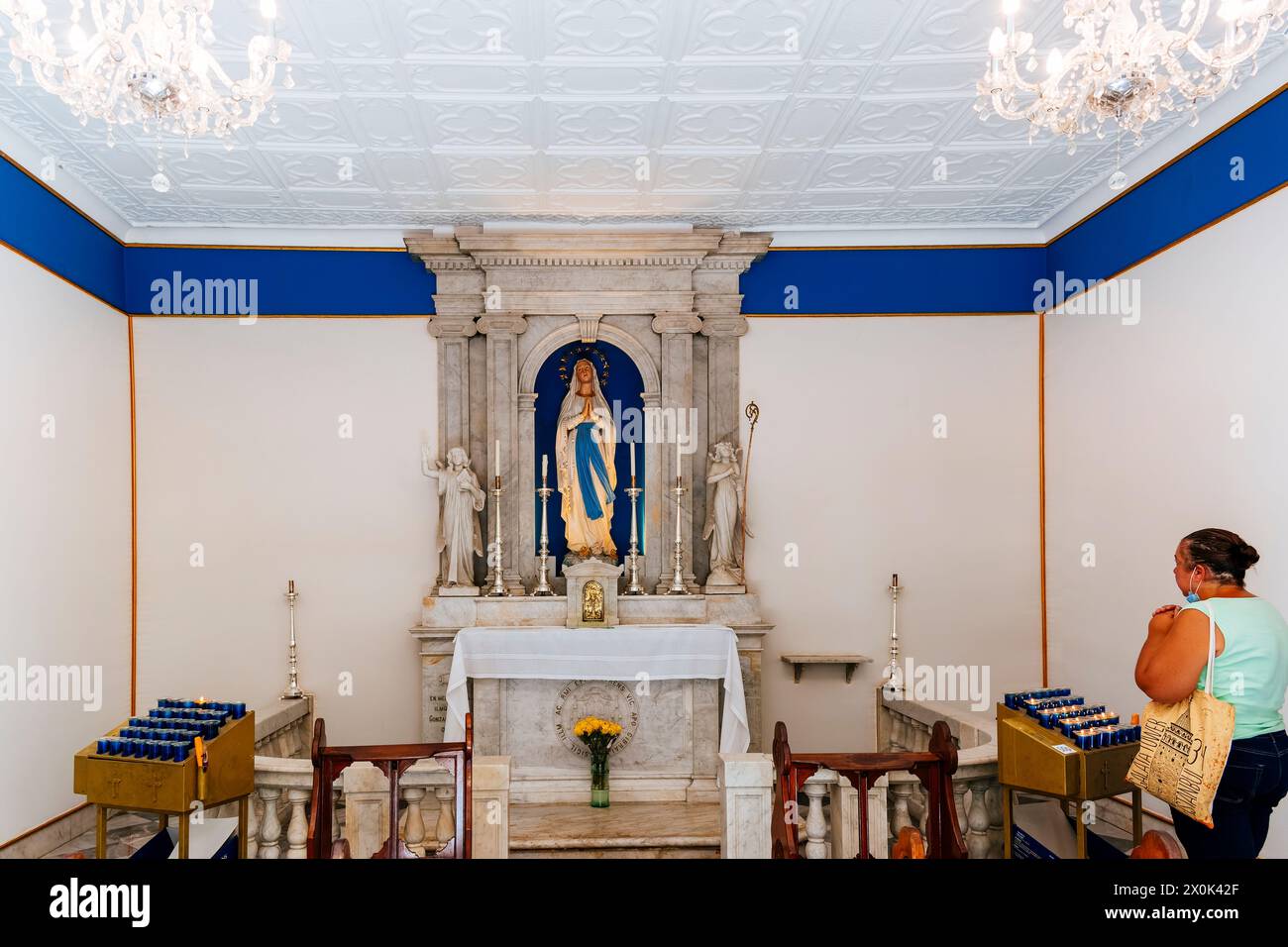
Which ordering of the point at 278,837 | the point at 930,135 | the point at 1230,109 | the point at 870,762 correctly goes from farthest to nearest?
the point at 930,135, the point at 1230,109, the point at 278,837, the point at 870,762

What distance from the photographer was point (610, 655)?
6.28 meters

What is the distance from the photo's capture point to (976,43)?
4.52 m

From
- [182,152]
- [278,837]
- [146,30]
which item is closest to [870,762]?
[278,837]

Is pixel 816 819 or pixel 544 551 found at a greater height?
pixel 544 551

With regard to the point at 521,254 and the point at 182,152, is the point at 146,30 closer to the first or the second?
the point at 182,152

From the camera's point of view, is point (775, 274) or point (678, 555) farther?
point (775, 274)

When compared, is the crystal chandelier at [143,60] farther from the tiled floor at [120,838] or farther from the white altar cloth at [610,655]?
the tiled floor at [120,838]

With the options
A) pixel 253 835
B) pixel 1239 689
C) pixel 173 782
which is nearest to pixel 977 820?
pixel 1239 689

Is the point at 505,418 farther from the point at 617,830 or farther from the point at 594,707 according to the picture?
the point at 617,830

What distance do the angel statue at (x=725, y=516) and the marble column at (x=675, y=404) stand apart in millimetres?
220

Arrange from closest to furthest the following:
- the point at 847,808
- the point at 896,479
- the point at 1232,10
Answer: the point at 1232,10
the point at 847,808
the point at 896,479

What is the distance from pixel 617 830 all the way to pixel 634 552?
226 cm

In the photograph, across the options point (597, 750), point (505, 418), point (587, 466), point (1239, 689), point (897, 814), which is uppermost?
point (505, 418)

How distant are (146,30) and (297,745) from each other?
16.2 feet
